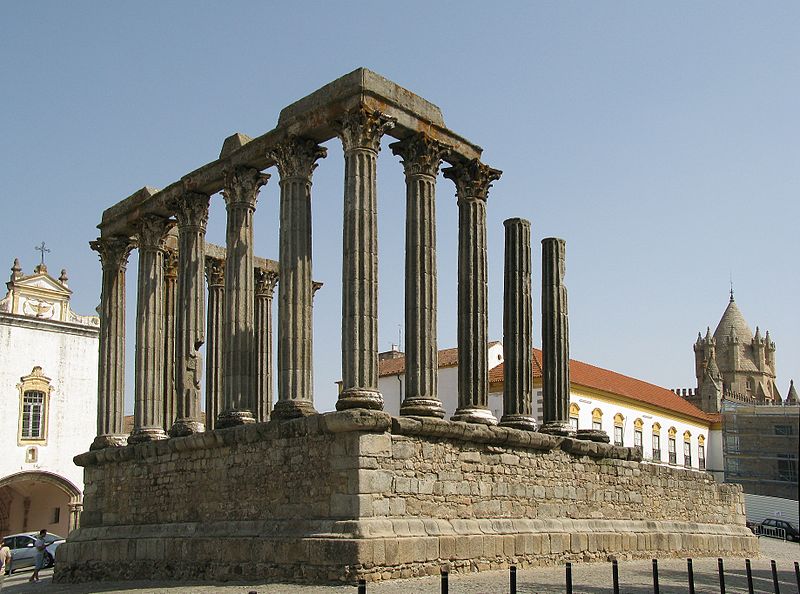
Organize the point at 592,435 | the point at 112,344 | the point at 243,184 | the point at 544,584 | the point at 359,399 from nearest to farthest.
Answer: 1. the point at 544,584
2. the point at 359,399
3. the point at 243,184
4. the point at 592,435
5. the point at 112,344

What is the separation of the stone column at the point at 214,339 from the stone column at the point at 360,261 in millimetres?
5533

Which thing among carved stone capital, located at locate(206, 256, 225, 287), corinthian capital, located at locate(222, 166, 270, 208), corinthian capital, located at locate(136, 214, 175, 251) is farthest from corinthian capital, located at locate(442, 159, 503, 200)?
carved stone capital, located at locate(206, 256, 225, 287)

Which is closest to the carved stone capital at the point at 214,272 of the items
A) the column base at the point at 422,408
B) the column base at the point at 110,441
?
the column base at the point at 110,441

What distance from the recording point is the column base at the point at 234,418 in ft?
66.9

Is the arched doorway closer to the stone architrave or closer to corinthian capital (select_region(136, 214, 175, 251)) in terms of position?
the stone architrave

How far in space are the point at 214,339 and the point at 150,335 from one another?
1839 millimetres

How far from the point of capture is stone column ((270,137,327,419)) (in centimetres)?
1883

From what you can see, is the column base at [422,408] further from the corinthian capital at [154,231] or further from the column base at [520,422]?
the corinthian capital at [154,231]

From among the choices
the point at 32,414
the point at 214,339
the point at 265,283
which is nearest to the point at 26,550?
the point at 32,414

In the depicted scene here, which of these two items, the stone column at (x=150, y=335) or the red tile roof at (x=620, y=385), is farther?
the red tile roof at (x=620, y=385)

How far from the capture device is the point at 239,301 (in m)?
21.2

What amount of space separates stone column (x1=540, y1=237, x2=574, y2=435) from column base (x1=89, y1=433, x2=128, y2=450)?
1014 centimetres

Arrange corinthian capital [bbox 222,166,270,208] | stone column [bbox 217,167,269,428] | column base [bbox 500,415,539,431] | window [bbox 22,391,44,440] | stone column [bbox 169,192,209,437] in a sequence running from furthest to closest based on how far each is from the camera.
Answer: window [bbox 22,391,44,440] → stone column [bbox 169,192,209,437] → corinthian capital [bbox 222,166,270,208] → column base [bbox 500,415,539,431] → stone column [bbox 217,167,269,428]

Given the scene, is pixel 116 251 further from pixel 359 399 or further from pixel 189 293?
pixel 359 399
